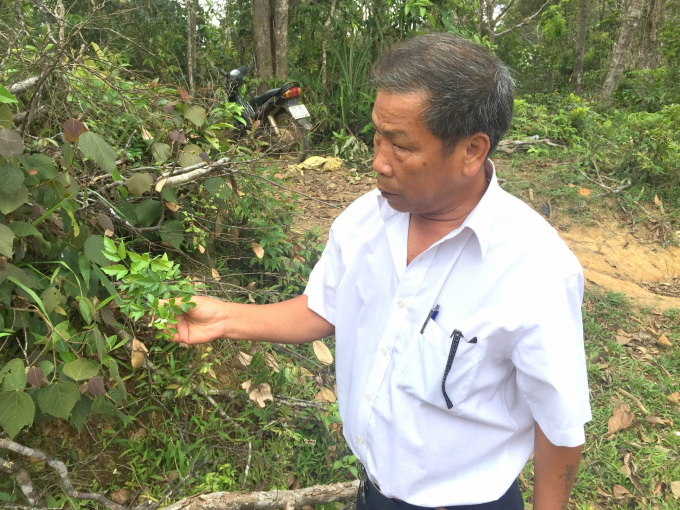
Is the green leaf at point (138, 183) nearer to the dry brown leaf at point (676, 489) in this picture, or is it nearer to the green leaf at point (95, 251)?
the green leaf at point (95, 251)

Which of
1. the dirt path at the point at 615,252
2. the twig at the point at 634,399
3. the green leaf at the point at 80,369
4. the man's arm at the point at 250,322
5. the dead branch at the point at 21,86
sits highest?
the dead branch at the point at 21,86

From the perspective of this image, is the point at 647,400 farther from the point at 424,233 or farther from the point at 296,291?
the point at 424,233

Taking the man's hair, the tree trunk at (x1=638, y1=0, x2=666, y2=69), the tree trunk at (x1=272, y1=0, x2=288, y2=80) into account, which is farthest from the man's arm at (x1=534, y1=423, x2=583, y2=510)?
the tree trunk at (x1=638, y1=0, x2=666, y2=69)

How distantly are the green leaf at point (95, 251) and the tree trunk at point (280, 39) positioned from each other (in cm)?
543

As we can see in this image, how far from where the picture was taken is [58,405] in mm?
1638

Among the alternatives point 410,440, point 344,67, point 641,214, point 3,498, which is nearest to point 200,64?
point 344,67

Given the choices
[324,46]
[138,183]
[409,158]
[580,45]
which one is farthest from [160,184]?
[580,45]

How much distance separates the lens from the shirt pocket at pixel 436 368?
1.31 m

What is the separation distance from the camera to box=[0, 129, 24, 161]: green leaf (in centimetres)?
148

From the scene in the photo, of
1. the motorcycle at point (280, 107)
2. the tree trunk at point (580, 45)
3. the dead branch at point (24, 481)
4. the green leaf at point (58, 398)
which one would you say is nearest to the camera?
the green leaf at point (58, 398)

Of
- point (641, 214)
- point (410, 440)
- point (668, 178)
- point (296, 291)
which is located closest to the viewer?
point (410, 440)

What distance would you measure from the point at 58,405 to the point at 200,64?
631 centimetres

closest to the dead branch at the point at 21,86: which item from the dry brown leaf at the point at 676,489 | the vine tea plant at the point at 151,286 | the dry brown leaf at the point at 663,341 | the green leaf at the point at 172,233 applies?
the green leaf at the point at 172,233

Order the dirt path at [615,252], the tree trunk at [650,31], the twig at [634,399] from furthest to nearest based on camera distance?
the tree trunk at [650,31], the dirt path at [615,252], the twig at [634,399]
